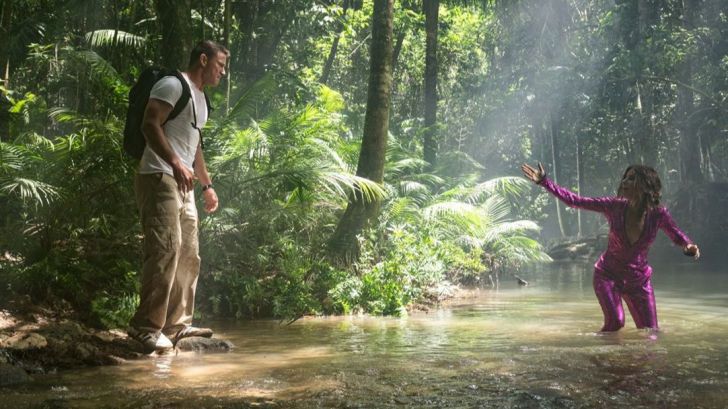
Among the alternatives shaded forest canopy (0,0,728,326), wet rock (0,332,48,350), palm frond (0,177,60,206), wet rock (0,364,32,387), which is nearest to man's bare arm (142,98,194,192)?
wet rock (0,332,48,350)

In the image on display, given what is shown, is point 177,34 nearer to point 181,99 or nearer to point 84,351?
point 181,99

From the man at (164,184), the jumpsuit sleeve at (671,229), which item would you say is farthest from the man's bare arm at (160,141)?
the jumpsuit sleeve at (671,229)

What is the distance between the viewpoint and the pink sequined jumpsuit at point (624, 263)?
708 centimetres

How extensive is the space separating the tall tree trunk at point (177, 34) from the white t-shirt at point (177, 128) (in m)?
2.84

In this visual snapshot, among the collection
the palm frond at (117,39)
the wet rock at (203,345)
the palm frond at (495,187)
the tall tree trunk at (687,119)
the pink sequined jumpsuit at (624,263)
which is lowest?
the wet rock at (203,345)

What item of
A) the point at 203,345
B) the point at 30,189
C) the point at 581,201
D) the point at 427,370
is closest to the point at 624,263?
the point at 581,201

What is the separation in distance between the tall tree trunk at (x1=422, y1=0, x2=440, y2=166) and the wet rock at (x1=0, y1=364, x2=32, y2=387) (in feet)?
53.8

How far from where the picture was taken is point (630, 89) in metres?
31.9

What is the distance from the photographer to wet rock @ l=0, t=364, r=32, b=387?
14.4 feet

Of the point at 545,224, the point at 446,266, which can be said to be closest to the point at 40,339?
the point at 446,266

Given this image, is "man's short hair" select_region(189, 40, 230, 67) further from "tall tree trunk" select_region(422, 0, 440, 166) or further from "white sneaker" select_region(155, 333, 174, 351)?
"tall tree trunk" select_region(422, 0, 440, 166)

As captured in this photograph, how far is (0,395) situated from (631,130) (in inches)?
1328

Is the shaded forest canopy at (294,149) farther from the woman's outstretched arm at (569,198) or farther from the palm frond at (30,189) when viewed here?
the woman's outstretched arm at (569,198)

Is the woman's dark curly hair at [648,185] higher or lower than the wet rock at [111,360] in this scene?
higher
